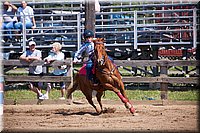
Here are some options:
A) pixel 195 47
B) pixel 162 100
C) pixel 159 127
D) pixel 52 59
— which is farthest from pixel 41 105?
pixel 195 47

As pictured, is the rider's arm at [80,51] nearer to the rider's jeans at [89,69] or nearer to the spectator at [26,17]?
the rider's jeans at [89,69]

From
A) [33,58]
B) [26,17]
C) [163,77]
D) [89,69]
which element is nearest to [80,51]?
[89,69]

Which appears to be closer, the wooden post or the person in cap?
the person in cap

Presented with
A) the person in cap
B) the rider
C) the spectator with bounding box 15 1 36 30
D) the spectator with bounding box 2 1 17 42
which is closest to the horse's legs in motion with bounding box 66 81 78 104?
the rider

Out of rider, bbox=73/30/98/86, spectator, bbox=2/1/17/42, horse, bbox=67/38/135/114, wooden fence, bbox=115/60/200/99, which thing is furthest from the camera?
spectator, bbox=2/1/17/42

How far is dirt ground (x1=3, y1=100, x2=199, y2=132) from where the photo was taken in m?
10.4

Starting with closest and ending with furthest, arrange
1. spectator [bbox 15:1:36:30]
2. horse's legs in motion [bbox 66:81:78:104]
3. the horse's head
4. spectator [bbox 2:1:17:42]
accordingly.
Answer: the horse's head, horse's legs in motion [bbox 66:81:78:104], spectator [bbox 15:1:36:30], spectator [bbox 2:1:17:42]

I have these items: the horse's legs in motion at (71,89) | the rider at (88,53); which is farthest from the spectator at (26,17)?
the rider at (88,53)

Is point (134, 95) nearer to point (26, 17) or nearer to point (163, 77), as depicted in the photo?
point (163, 77)

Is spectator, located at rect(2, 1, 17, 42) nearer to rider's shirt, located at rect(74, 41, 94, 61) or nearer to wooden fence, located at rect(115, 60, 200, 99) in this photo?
wooden fence, located at rect(115, 60, 200, 99)

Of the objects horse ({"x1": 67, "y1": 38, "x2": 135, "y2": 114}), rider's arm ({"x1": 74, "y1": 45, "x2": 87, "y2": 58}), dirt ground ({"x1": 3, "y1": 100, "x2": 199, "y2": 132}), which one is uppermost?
rider's arm ({"x1": 74, "y1": 45, "x2": 87, "y2": 58})

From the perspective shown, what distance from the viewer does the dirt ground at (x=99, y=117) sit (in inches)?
410

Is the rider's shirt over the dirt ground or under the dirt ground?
over

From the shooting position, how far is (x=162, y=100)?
14.6m
